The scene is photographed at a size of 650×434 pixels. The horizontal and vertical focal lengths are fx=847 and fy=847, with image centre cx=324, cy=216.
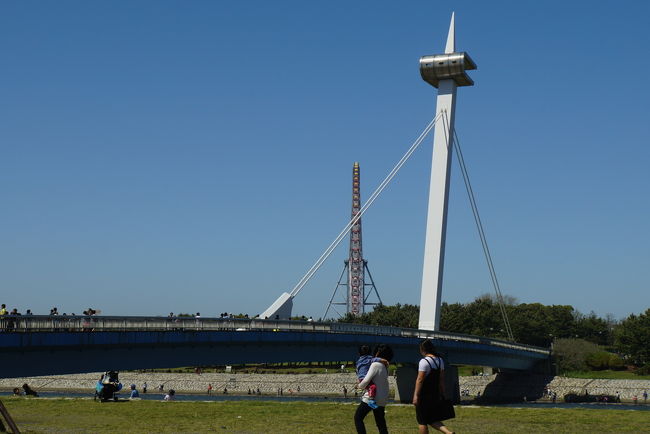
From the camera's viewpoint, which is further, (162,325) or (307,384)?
(307,384)

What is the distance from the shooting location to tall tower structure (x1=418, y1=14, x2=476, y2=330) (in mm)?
72562

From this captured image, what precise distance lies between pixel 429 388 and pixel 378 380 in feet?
3.70

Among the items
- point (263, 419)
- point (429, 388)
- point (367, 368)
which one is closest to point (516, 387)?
point (263, 419)

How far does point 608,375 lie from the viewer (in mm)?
101188

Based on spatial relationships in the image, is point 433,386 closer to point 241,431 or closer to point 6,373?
point 241,431

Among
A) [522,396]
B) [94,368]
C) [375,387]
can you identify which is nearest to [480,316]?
[522,396]

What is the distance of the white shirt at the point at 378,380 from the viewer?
15266 millimetres

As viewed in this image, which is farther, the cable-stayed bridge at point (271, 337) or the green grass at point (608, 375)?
the green grass at point (608, 375)

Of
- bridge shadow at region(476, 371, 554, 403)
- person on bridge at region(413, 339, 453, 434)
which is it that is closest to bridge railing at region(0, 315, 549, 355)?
person on bridge at region(413, 339, 453, 434)

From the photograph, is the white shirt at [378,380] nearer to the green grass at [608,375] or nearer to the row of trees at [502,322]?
the green grass at [608,375]

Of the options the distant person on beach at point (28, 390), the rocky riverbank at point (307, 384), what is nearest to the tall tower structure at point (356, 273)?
the rocky riverbank at point (307, 384)

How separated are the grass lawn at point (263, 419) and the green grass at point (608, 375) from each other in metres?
70.4

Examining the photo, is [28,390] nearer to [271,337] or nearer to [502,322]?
[271,337]

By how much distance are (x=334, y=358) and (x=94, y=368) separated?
24.8 meters
